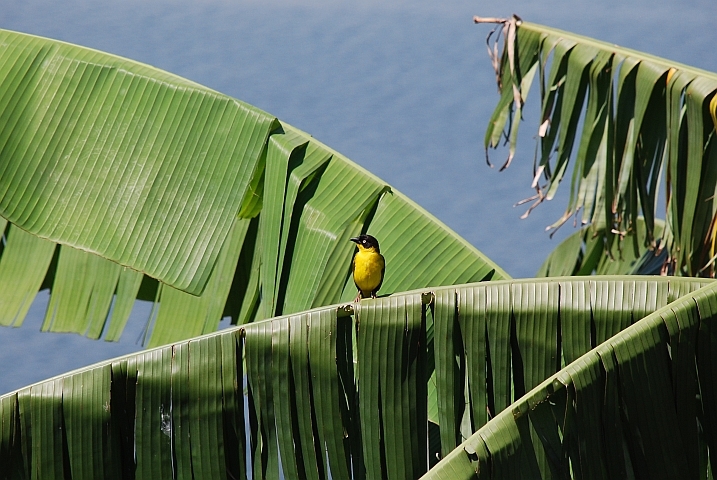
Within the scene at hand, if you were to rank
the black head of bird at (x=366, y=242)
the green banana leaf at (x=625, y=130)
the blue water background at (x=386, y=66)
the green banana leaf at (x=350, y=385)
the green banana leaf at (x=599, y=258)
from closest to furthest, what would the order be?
the green banana leaf at (x=350, y=385) → the green banana leaf at (x=625, y=130) → the black head of bird at (x=366, y=242) → the green banana leaf at (x=599, y=258) → the blue water background at (x=386, y=66)

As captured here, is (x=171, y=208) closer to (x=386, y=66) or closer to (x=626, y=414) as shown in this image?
(x=626, y=414)

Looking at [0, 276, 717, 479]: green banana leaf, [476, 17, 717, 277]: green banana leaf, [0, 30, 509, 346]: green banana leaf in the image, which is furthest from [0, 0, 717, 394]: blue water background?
[0, 276, 717, 479]: green banana leaf

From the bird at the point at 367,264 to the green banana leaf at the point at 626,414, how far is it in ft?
4.38

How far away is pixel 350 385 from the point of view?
2.40 meters

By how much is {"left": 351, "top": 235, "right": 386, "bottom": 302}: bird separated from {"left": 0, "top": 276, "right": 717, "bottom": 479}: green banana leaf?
974mm

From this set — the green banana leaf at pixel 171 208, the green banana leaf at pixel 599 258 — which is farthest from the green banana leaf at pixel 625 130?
the green banana leaf at pixel 599 258

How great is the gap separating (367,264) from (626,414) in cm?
142

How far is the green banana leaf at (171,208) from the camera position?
3.44 meters

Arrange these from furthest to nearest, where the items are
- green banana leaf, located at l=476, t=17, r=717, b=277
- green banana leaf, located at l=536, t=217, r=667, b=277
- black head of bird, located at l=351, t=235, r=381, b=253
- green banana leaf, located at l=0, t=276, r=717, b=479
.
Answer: green banana leaf, located at l=536, t=217, r=667, b=277 < black head of bird, located at l=351, t=235, r=381, b=253 < green banana leaf, located at l=476, t=17, r=717, b=277 < green banana leaf, located at l=0, t=276, r=717, b=479

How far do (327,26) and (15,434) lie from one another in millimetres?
6935

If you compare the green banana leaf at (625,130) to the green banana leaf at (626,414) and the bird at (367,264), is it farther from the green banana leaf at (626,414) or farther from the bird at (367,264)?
the green banana leaf at (626,414)

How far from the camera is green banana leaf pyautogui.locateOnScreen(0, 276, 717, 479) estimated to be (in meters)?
2.22

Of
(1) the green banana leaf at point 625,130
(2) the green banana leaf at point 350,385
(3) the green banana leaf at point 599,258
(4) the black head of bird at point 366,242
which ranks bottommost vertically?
(2) the green banana leaf at point 350,385

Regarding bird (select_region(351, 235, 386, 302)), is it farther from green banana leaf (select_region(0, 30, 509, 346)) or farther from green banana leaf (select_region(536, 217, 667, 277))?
green banana leaf (select_region(536, 217, 667, 277))
